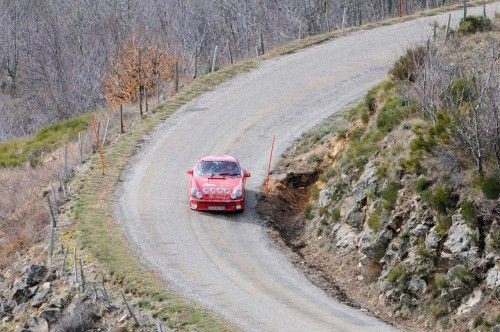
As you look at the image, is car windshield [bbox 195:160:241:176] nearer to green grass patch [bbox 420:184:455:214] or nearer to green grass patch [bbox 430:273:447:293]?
green grass patch [bbox 420:184:455:214]

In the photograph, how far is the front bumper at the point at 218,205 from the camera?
2761 cm

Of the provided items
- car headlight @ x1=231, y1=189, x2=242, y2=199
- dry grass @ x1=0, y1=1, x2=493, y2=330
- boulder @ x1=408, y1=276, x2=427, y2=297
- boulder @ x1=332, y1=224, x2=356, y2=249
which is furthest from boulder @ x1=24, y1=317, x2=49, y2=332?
boulder @ x1=408, y1=276, x2=427, y2=297

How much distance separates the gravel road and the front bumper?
0.27 meters

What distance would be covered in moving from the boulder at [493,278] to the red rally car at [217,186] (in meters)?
9.44

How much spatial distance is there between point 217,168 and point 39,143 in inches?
659

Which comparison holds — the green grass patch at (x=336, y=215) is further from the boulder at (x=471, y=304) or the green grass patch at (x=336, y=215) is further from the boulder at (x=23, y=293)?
the boulder at (x=23, y=293)

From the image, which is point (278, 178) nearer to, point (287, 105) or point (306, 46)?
point (287, 105)

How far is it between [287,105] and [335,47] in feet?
24.3

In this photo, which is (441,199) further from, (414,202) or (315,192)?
(315,192)

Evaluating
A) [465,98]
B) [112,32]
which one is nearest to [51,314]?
[465,98]

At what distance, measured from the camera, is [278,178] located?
98.4ft

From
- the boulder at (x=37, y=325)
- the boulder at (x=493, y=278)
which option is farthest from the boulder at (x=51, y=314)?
the boulder at (x=493, y=278)

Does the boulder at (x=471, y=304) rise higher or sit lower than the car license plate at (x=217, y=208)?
lower

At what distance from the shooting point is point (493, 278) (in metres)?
19.9
